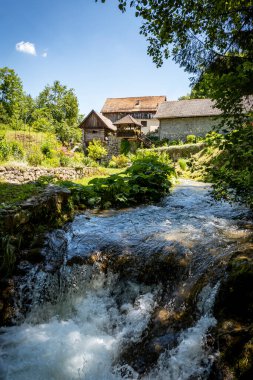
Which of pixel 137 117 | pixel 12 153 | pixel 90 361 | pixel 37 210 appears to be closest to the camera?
pixel 90 361

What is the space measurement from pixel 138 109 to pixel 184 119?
12528 mm

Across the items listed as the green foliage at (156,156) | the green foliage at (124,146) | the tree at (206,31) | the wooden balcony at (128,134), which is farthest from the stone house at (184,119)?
the tree at (206,31)

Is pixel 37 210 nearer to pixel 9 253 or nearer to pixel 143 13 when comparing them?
pixel 9 253

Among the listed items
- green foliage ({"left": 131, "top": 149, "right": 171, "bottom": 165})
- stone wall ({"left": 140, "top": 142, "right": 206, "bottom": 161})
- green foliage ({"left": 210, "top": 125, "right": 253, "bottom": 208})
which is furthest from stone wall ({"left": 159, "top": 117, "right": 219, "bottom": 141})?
green foliage ({"left": 210, "top": 125, "right": 253, "bottom": 208})

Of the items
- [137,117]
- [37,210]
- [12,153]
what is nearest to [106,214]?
[37,210]

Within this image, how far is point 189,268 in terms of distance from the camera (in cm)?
429

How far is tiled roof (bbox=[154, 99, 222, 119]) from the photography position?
3172cm

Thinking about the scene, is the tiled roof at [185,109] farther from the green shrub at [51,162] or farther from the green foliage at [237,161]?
the green foliage at [237,161]

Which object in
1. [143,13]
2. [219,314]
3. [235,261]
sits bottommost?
[219,314]

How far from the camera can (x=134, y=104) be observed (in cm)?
4412

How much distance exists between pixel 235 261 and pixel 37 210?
13.7 ft

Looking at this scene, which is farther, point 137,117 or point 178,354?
point 137,117

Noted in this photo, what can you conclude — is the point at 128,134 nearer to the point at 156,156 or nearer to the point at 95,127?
the point at 95,127

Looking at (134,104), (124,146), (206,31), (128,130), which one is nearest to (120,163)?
(124,146)
